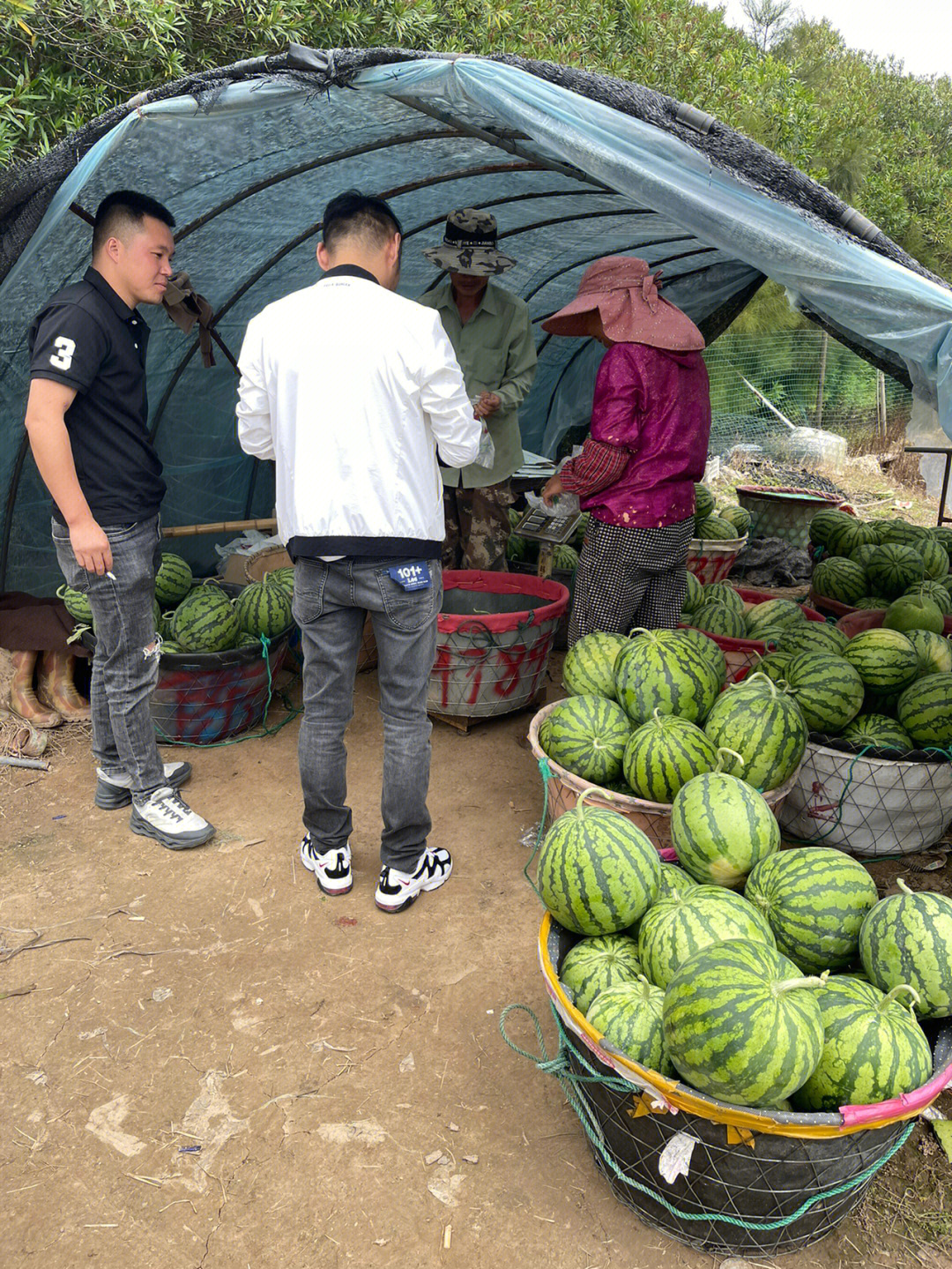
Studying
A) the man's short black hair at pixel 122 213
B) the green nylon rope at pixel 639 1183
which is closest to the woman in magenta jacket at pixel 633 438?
the man's short black hair at pixel 122 213

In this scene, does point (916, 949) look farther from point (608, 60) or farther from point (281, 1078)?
point (608, 60)

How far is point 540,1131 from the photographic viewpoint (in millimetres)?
2455

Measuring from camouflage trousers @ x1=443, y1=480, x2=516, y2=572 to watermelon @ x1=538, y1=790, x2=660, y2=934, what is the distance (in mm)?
3172

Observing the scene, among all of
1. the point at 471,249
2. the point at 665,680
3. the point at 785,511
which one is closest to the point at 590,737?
the point at 665,680

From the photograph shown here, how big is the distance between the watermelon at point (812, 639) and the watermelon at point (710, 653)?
19.0 inches

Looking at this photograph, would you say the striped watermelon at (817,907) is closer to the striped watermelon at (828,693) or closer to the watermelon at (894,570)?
the striped watermelon at (828,693)

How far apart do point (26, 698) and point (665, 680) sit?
3373 mm

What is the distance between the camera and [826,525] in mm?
6324

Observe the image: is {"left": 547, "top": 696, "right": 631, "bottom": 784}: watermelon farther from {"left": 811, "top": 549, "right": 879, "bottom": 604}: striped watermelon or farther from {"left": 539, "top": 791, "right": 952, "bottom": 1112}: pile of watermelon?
{"left": 811, "top": 549, "right": 879, "bottom": 604}: striped watermelon

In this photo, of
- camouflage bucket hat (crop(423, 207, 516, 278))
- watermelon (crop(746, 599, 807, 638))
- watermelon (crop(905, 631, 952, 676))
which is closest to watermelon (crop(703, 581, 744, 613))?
watermelon (crop(746, 599, 807, 638))

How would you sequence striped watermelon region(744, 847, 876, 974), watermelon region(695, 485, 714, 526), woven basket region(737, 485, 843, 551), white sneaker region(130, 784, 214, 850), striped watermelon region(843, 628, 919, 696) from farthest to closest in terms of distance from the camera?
woven basket region(737, 485, 843, 551) → watermelon region(695, 485, 714, 526) → striped watermelon region(843, 628, 919, 696) → white sneaker region(130, 784, 214, 850) → striped watermelon region(744, 847, 876, 974)

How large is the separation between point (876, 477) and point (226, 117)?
12273 millimetres

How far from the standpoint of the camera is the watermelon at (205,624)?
448 centimetres

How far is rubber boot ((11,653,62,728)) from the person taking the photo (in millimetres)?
4613
